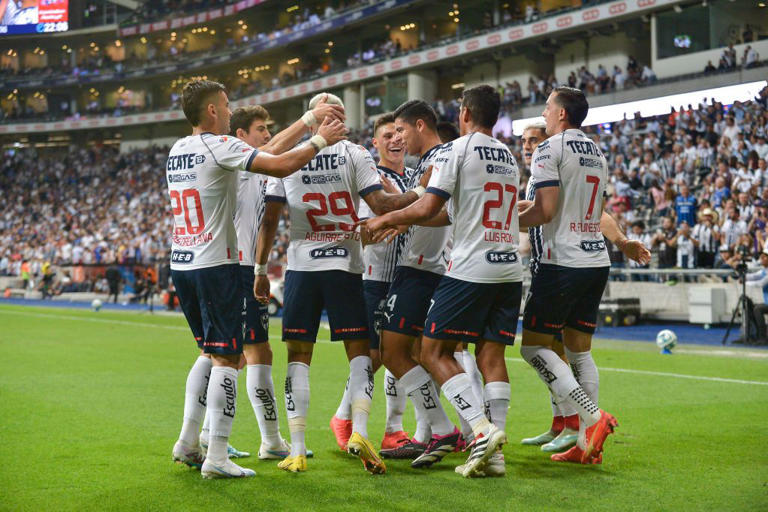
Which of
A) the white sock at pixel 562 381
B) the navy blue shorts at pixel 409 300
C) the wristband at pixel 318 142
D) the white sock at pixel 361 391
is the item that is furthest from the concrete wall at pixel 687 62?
the wristband at pixel 318 142

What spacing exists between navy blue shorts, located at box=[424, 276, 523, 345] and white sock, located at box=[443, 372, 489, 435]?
298 millimetres

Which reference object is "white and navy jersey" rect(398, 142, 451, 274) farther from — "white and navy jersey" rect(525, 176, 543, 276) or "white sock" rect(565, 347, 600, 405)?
"white sock" rect(565, 347, 600, 405)

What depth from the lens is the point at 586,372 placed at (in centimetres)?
649

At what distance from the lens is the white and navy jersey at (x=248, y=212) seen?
681 centimetres

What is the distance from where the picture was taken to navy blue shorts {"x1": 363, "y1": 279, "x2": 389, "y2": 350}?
6.90 m

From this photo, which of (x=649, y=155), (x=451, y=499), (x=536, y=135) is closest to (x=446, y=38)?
(x=649, y=155)

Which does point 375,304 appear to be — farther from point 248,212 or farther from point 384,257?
point 248,212

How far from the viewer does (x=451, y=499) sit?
5016 millimetres

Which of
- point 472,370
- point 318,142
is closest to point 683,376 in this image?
point 472,370

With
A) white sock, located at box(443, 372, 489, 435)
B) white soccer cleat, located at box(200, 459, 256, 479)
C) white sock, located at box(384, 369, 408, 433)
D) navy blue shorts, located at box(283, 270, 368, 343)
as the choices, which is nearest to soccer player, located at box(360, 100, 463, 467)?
white sock, located at box(384, 369, 408, 433)

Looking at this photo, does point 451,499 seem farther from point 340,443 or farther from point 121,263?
point 121,263

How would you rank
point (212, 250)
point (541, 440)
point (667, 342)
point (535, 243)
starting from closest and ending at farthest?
point (212, 250) < point (535, 243) < point (541, 440) < point (667, 342)

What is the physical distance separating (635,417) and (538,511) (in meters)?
3.66

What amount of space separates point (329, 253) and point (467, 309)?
3.72 ft
